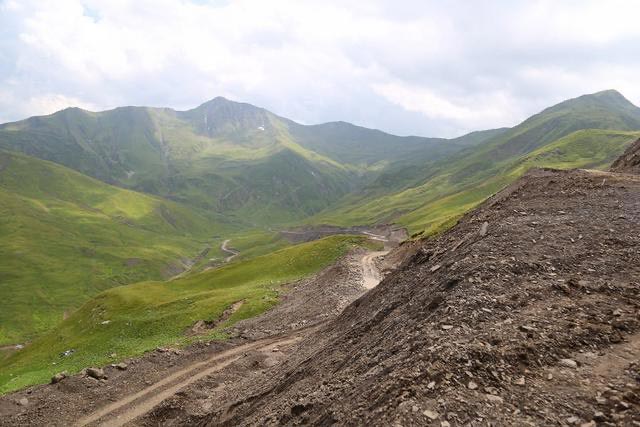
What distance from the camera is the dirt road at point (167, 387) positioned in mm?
34031

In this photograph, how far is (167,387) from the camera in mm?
37750

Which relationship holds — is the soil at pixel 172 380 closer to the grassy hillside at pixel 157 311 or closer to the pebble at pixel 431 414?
the grassy hillside at pixel 157 311

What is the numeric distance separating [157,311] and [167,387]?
2902 centimetres

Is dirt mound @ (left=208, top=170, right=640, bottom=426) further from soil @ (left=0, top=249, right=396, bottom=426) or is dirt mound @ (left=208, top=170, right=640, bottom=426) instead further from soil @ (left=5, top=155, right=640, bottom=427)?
soil @ (left=0, top=249, right=396, bottom=426)

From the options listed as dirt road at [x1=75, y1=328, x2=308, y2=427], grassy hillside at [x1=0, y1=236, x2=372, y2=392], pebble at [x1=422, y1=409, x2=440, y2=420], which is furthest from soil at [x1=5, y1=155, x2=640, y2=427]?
grassy hillside at [x1=0, y1=236, x2=372, y2=392]

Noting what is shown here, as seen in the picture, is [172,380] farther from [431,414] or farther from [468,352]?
[431,414]

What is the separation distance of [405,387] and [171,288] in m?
77.8

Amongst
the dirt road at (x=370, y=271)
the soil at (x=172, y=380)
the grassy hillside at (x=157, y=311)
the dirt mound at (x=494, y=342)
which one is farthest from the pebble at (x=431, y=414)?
the dirt road at (x=370, y=271)

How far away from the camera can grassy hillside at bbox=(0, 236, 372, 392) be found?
51.1 meters

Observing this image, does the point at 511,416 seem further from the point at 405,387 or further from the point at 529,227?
the point at 529,227

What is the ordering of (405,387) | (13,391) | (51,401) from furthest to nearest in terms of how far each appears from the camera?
(13,391) → (51,401) → (405,387)

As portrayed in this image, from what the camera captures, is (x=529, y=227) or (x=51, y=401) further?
(x=51, y=401)

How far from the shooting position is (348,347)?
25312mm

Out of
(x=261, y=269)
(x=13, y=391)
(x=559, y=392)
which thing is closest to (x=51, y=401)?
(x=13, y=391)
